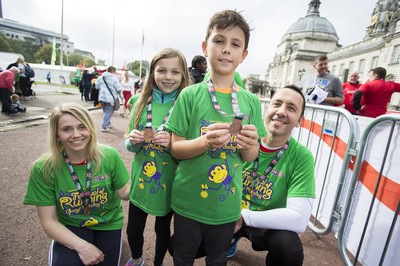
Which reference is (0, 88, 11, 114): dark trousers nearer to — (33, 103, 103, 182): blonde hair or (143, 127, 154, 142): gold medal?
(33, 103, 103, 182): blonde hair

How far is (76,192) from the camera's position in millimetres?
1856

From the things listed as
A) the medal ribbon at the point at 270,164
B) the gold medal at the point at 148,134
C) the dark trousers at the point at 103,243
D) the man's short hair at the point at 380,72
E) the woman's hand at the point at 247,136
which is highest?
the man's short hair at the point at 380,72

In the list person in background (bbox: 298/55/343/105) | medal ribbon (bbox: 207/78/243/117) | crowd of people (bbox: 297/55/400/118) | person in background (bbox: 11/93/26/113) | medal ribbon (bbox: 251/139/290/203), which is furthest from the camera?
person in background (bbox: 11/93/26/113)

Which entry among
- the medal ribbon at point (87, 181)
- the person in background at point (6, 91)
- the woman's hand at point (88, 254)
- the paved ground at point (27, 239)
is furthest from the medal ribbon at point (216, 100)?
the person in background at point (6, 91)

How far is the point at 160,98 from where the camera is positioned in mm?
2023

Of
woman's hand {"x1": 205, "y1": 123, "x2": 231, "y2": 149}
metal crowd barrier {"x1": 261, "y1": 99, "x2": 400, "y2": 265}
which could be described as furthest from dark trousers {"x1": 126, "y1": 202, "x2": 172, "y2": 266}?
metal crowd barrier {"x1": 261, "y1": 99, "x2": 400, "y2": 265}

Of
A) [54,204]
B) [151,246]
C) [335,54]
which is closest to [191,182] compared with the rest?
[54,204]

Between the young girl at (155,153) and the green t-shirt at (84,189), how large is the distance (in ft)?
0.57

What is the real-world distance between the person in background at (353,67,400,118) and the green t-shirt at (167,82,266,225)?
5.06 meters

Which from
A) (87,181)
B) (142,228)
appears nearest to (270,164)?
(142,228)

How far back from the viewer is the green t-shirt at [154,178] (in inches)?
73.7

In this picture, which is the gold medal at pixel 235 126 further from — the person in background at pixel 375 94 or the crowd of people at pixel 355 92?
the person in background at pixel 375 94

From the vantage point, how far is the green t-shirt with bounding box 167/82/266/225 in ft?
4.94

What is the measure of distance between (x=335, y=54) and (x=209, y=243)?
66972mm
